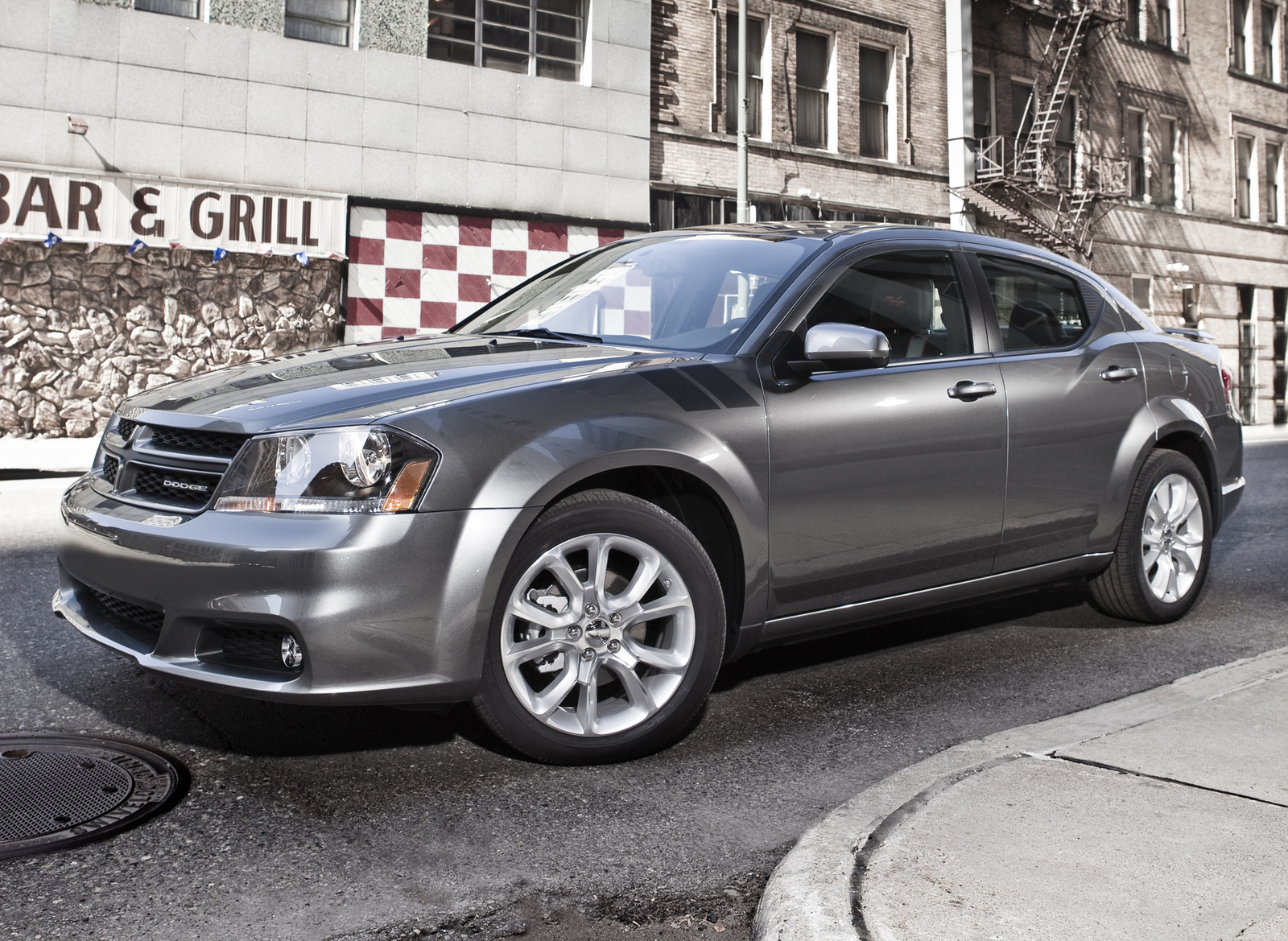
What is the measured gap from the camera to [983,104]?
23.1 meters

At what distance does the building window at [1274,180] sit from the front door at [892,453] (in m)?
29.3

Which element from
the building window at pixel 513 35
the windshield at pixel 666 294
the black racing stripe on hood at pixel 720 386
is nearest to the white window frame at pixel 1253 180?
the building window at pixel 513 35

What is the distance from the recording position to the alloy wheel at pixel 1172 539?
5188mm

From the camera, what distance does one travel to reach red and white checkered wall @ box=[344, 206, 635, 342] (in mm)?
15641

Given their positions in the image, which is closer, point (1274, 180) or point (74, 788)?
point (74, 788)

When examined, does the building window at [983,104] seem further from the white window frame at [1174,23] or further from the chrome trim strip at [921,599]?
the chrome trim strip at [921,599]

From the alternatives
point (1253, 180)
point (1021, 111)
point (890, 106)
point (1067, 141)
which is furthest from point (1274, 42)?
point (890, 106)

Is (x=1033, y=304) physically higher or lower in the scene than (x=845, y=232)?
lower

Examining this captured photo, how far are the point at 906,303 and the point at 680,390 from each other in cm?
122

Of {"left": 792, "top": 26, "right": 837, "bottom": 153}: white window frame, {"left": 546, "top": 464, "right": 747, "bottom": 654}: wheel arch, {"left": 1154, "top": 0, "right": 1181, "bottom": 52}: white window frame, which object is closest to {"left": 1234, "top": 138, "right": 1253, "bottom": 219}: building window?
{"left": 1154, "top": 0, "right": 1181, "bottom": 52}: white window frame

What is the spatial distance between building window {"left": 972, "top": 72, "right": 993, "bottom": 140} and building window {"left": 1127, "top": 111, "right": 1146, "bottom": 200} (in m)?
4.70

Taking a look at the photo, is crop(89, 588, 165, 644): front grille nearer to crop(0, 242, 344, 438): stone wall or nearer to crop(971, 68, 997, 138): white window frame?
crop(0, 242, 344, 438): stone wall

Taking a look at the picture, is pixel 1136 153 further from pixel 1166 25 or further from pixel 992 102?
pixel 992 102

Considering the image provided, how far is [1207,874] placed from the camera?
2.57 m
